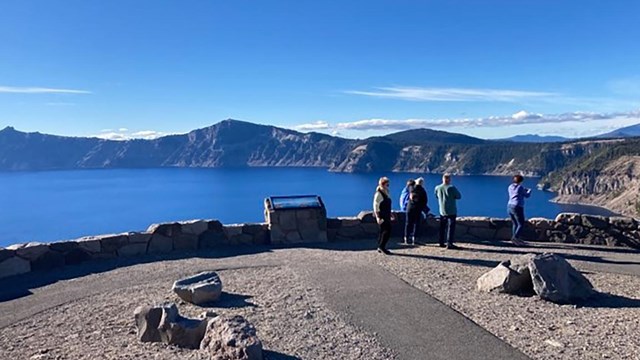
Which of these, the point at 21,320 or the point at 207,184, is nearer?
the point at 21,320

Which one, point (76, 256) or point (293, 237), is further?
point (293, 237)

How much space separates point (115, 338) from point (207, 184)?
129 meters

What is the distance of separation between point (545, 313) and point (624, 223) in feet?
20.2

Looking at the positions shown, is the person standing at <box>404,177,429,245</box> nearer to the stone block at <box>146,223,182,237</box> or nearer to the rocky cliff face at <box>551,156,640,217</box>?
the stone block at <box>146,223,182,237</box>

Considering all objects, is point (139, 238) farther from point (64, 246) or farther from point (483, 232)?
point (483, 232)

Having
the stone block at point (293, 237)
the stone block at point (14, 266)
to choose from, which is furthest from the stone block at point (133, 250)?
the stone block at point (293, 237)

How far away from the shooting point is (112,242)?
416 inches

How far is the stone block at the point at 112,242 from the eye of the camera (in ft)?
34.5

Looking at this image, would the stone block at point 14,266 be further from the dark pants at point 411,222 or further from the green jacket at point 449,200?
the green jacket at point 449,200

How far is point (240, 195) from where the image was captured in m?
105

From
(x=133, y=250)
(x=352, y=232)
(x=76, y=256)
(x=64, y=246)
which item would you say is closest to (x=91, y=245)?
(x=76, y=256)

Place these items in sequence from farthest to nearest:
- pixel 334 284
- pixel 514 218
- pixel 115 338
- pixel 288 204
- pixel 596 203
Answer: pixel 596 203, pixel 288 204, pixel 514 218, pixel 334 284, pixel 115 338

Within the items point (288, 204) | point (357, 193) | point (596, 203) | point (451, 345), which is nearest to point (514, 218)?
point (288, 204)

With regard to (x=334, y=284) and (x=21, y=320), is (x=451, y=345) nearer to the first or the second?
(x=334, y=284)
